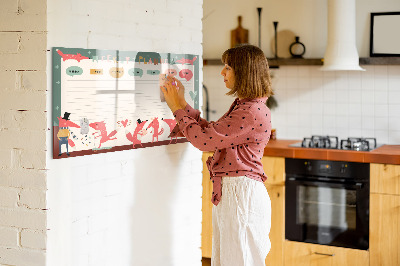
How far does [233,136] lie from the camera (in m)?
2.66

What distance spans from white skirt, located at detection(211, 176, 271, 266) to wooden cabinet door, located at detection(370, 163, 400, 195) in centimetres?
149

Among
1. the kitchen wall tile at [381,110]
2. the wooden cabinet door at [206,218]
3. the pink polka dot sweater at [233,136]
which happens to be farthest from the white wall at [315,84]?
the pink polka dot sweater at [233,136]

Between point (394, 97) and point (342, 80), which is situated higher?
point (342, 80)

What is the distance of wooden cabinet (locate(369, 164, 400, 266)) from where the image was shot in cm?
397

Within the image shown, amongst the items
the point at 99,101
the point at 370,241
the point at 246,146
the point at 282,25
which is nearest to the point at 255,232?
the point at 246,146

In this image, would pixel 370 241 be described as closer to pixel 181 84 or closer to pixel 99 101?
pixel 181 84

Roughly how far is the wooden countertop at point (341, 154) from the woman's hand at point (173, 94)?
1.59m

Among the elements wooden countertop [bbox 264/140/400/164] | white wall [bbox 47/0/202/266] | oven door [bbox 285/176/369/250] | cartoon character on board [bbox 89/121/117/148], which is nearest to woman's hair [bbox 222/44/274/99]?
white wall [bbox 47/0/202/266]

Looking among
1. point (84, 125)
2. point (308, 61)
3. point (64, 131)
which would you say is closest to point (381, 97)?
point (308, 61)

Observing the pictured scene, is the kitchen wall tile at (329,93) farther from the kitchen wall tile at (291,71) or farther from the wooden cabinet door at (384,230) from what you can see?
the wooden cabinet door at (384,230)

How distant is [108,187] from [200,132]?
1.55 feet

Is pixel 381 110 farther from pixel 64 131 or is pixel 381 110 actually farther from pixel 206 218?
pixel 64 131

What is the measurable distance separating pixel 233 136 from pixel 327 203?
1838 millimetres

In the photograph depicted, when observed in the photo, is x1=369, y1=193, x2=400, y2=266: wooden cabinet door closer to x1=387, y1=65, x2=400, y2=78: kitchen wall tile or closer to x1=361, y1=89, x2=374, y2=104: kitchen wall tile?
x1=361, y1=89, x2=374, y2=104: kitchen wall tile
